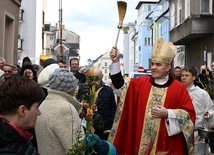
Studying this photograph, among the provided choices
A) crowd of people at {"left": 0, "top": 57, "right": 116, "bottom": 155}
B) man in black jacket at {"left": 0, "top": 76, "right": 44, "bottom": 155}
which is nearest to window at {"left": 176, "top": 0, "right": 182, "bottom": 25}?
crowd of people at {"left": 0, "top": 57, "right": 116, "bottom": 155}

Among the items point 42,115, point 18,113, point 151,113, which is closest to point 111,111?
point 151,113

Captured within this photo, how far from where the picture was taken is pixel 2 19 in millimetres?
16891

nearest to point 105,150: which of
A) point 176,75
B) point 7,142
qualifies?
point 7,142

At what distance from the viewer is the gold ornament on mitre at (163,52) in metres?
5.58

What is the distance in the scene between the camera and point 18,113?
2701 mm

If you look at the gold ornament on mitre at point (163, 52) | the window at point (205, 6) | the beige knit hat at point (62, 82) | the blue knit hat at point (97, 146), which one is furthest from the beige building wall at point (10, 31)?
the blue knit hat at point (97, 146)

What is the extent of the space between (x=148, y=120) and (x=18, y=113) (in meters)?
2.99

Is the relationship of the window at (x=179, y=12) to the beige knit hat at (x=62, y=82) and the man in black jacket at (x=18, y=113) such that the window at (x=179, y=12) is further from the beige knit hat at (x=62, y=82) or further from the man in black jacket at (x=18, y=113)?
the man in black jacket at (x=18, y=113)

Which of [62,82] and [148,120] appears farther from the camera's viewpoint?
[148,120]

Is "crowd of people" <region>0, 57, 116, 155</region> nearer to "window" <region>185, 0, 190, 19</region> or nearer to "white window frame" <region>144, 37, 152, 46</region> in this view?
"window" <region>185, 0, 190, 19</region>

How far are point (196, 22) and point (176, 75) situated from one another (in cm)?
1463

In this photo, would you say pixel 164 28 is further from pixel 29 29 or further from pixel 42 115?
pixel 42 115

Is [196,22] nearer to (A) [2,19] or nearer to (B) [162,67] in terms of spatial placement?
(A) [2,19]

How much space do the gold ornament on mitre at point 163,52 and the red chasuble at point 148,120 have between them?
0.85 ft
